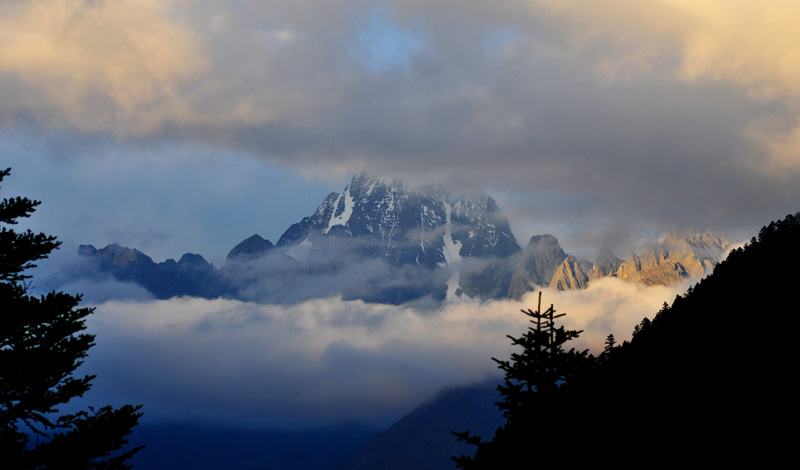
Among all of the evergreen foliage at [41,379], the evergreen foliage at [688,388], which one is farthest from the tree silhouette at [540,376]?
the evergreen foliage at [41,379]

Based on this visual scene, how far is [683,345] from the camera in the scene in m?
134

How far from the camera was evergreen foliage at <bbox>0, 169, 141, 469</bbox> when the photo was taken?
67.9 feet

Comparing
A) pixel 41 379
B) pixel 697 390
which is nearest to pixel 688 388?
pixel 697 390

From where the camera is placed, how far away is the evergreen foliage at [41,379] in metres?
20.7

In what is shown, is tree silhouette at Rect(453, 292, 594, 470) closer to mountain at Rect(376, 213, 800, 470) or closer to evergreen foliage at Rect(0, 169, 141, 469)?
mountain at Rect(376, 213, 800, 470)

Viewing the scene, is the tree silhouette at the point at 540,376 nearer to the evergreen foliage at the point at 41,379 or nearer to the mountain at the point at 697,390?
the mountain at the point at 697,390

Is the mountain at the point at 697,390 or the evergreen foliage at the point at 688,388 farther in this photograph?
the mountain at the point at 697,390

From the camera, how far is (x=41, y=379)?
835 inches

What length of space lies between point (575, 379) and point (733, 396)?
7642cm

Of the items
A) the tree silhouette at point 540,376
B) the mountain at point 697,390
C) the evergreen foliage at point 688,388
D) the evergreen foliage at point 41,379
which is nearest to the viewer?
the evergreen foliage at point 41,379

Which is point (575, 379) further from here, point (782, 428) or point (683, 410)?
point (683, 410)

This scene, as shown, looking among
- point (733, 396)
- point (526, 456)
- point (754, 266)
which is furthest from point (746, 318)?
point (526, 456)

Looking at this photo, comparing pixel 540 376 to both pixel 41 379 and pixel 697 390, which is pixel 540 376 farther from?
pixel 697 390

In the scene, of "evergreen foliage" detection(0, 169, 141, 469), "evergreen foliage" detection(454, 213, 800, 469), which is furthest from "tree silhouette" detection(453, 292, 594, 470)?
"evergreen foliage" detection(0, 169, 141, 469)
